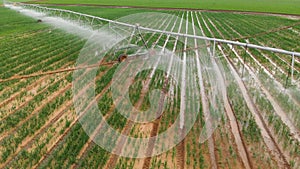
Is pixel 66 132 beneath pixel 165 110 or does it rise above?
beneath

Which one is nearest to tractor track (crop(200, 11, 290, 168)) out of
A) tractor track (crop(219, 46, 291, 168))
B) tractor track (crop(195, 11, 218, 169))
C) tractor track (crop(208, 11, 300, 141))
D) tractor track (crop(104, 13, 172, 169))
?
tractor track (crop(219, 46, 291, 168))

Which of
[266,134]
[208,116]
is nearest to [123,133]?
[208,116]

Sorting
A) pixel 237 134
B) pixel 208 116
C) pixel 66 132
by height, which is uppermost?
pixel 208 116

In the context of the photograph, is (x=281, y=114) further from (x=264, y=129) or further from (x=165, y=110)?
(x=165, y=110)

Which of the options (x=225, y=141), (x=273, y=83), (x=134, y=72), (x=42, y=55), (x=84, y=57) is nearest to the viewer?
(x=225, y=141)

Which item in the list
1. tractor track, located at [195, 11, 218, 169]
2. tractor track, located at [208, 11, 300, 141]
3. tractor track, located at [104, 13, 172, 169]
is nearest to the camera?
tractor track, located at [104, 13, 172, 169]

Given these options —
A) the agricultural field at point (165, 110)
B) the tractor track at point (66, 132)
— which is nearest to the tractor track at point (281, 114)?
the agricultural field at point (165, 110)

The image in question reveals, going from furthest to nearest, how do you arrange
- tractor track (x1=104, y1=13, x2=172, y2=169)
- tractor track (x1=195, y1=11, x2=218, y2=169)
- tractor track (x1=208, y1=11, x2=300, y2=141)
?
tractor track (x1=208, y1=11, x2=300, y2=141) → tractor track (x1=195, y1=11, x2=218, y2=169) → tractor track (x1=104, y1=13, x2=172, y2=169)

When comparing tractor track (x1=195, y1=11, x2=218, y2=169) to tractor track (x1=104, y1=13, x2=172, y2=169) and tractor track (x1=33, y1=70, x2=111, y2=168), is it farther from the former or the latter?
tractor track (x1=33, y1=70, x2=111, y2=168)

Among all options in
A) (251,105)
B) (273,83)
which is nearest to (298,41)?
(273,83)

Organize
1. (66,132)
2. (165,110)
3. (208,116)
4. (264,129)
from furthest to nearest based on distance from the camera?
(165,110) < (208,116) < (264,129) < (66,132)

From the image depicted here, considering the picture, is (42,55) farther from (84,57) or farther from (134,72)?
(134,72)
